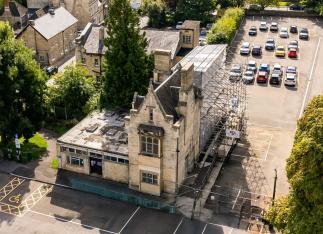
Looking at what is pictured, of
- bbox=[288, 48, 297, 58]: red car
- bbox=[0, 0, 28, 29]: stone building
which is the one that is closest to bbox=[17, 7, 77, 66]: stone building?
bbox=[0, 0, 28, 29]: stone building

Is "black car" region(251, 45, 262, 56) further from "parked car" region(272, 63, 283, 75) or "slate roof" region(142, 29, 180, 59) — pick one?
"slate roof" region(142, 29, 180, 59)

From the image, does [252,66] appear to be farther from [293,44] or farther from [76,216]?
[76,216]

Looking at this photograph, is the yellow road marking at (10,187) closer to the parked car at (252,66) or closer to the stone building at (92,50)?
the stone building at (92,50)

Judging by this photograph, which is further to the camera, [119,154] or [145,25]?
[145,25]

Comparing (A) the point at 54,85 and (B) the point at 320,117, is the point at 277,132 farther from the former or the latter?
(A) the point at 54,85

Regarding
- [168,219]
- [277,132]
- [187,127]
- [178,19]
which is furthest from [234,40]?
[168,219]

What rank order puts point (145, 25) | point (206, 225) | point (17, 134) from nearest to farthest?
point (206, 225) < point (17, 134) < point (145, 25)
